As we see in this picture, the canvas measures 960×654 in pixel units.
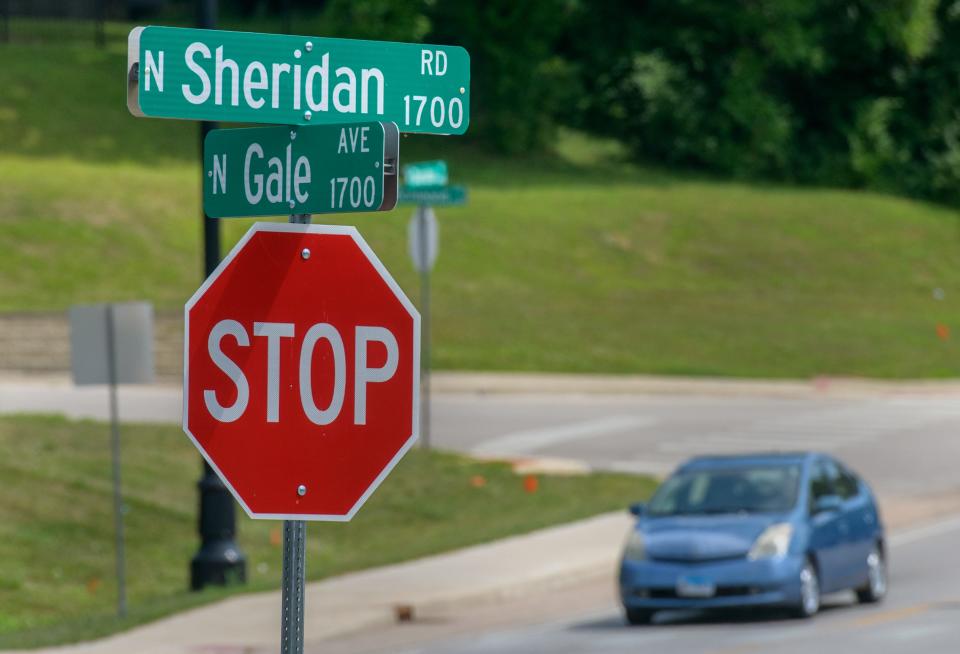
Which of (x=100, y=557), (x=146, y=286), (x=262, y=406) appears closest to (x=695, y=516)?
(x=100, y=557)

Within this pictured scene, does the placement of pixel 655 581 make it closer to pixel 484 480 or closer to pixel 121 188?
pixel 484 480

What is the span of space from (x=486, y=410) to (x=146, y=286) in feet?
36.5

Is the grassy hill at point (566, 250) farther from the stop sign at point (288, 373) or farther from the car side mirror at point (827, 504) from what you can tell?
the stop sign at point (288, 373)

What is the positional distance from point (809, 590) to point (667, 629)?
128cm

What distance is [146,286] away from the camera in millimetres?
39406

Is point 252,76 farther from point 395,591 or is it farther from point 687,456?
point 687,456

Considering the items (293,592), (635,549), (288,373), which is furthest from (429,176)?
(293,592)

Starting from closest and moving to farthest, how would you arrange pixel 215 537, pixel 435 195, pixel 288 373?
pixel 288 373
pixel 215 537
pixel 435 195

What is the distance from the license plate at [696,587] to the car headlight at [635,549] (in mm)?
423

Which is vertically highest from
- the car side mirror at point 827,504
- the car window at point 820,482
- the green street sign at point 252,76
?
the green street sign at point 252,76

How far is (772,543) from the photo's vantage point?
15602 mm

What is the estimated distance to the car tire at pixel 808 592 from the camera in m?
15.6

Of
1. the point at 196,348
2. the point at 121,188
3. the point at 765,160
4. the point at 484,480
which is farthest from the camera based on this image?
the point at 765,160

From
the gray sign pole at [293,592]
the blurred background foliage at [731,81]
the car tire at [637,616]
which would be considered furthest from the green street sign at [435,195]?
the blurred background foliage at [731,81]
